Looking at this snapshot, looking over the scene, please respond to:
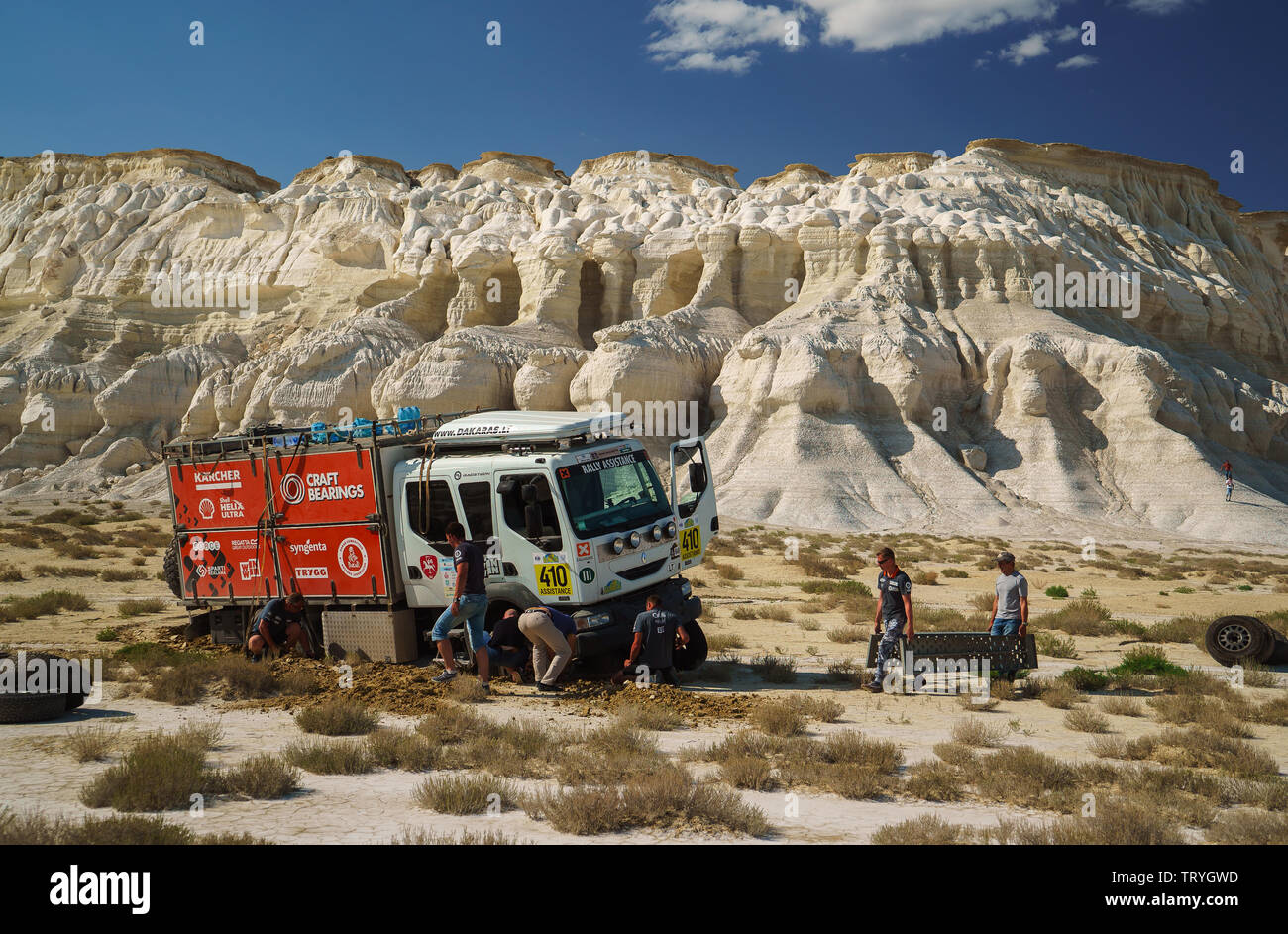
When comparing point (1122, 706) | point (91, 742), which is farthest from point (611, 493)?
point (1122, 706)

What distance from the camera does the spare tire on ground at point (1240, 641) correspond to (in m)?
11.9

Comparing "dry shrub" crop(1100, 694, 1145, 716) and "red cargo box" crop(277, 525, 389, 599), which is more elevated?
"red cargo box" crop(277, 525, 389, 599)

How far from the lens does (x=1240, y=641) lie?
1213 cm

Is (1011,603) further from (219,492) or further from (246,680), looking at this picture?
(219,492)

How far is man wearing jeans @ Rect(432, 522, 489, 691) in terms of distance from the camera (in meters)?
9.97

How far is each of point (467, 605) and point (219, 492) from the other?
16.3 ft

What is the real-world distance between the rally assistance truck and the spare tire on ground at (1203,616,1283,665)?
22.6ft

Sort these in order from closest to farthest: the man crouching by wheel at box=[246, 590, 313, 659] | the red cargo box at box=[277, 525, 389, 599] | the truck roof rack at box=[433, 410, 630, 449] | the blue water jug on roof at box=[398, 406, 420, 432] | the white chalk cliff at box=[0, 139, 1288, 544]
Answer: the truck roof rack at box=[433, 410, 630, 449] → the red cargo box at box=[277, 525, 389, 599] → the man crouching by wheel at box=[246, 590, 313, 659] → the blue water jug on roof at box=[398, 406, 420, 432] → the white chalk cliff at box=[0, 139, 1288, 544]

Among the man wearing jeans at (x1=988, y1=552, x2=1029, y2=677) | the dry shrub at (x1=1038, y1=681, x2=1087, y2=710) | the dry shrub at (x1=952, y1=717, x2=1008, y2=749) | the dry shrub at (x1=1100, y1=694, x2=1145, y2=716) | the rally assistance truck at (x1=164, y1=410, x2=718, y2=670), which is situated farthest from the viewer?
the man wearing jeans at (x1=988, y1=552, x2=1029, y2=677)

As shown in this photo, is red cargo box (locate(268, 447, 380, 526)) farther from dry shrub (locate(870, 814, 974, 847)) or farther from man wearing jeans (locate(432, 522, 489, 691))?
dry shrub (locate(870, 814, 974, 847))

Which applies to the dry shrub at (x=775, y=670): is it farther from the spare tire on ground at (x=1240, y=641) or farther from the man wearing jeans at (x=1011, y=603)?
the spare tire on ground at (x=1240, y=641)

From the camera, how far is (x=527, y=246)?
5259 cm

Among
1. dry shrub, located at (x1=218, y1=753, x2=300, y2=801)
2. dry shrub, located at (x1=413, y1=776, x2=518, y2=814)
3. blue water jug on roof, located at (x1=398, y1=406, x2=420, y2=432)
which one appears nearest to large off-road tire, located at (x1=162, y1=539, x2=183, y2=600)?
blue water jug on roof, located at (x1=398, y1=406, x2=420, y2=432)

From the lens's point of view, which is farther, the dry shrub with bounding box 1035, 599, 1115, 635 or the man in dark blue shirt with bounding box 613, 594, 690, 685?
the dry shrub with bounding box 1035, 599, 1115, 635
